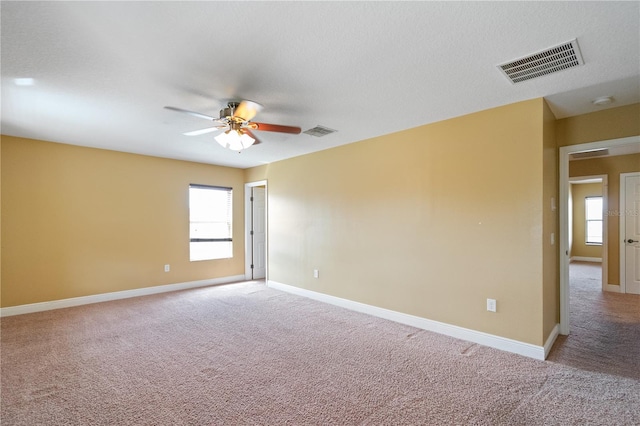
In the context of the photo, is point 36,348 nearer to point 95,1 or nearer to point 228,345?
point 228,345

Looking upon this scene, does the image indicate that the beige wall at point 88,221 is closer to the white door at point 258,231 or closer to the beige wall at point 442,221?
the white door at point 258,231

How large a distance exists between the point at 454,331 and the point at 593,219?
25.6ft

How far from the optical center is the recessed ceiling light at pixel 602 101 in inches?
107

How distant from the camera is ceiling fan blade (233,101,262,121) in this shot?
2.43m

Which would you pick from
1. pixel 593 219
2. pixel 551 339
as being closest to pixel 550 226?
pixel 551 339

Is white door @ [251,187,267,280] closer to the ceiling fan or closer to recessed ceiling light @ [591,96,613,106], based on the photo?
the ceiling fan

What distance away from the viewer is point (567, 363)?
2650mm

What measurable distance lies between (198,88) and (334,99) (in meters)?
1.25

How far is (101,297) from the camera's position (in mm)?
4672

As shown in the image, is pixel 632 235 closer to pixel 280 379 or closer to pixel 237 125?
pixel 280 379

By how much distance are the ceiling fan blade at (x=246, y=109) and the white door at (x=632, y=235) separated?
6.48 metres

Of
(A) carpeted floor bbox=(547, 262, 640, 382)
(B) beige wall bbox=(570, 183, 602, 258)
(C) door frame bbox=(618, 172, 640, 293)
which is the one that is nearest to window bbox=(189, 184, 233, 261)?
(A) carpeted floor bbox=(547, 262, 640, 382)

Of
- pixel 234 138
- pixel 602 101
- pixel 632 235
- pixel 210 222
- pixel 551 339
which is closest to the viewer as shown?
pixel 234 138

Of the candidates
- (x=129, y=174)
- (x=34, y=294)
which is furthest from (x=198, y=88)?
(x=34, y=294)
